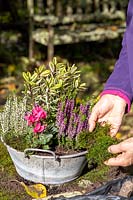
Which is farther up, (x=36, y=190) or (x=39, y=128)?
(x=39, y=128)

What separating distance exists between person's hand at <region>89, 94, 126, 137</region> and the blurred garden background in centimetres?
261

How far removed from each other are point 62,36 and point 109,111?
339cm

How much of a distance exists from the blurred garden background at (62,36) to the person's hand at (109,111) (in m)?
2.61

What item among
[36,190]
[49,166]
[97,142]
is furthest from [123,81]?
[36,190]

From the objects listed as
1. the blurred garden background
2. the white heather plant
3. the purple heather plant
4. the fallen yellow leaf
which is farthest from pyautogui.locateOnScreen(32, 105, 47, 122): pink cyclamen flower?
the blurred garden background

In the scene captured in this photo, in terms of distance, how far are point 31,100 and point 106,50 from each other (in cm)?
412

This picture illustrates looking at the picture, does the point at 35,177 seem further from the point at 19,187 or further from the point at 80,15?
the point at 80,15

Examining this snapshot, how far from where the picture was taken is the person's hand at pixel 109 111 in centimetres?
228

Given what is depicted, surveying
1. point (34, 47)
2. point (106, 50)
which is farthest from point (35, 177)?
point (106, 50)

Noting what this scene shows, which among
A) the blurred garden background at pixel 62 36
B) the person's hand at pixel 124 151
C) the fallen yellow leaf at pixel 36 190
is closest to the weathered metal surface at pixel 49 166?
the fallen yellow leaf at pixel 36 190

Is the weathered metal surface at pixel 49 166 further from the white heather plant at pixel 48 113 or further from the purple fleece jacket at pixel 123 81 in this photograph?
the purple fleece jacket at pixel 123 81

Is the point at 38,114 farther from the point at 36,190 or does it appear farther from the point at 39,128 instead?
the point at 36,190

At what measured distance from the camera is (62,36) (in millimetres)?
5617

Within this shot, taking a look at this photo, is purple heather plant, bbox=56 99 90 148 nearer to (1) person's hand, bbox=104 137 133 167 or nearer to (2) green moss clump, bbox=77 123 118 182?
(2) green moss clump, bbox=77 123 118 182
